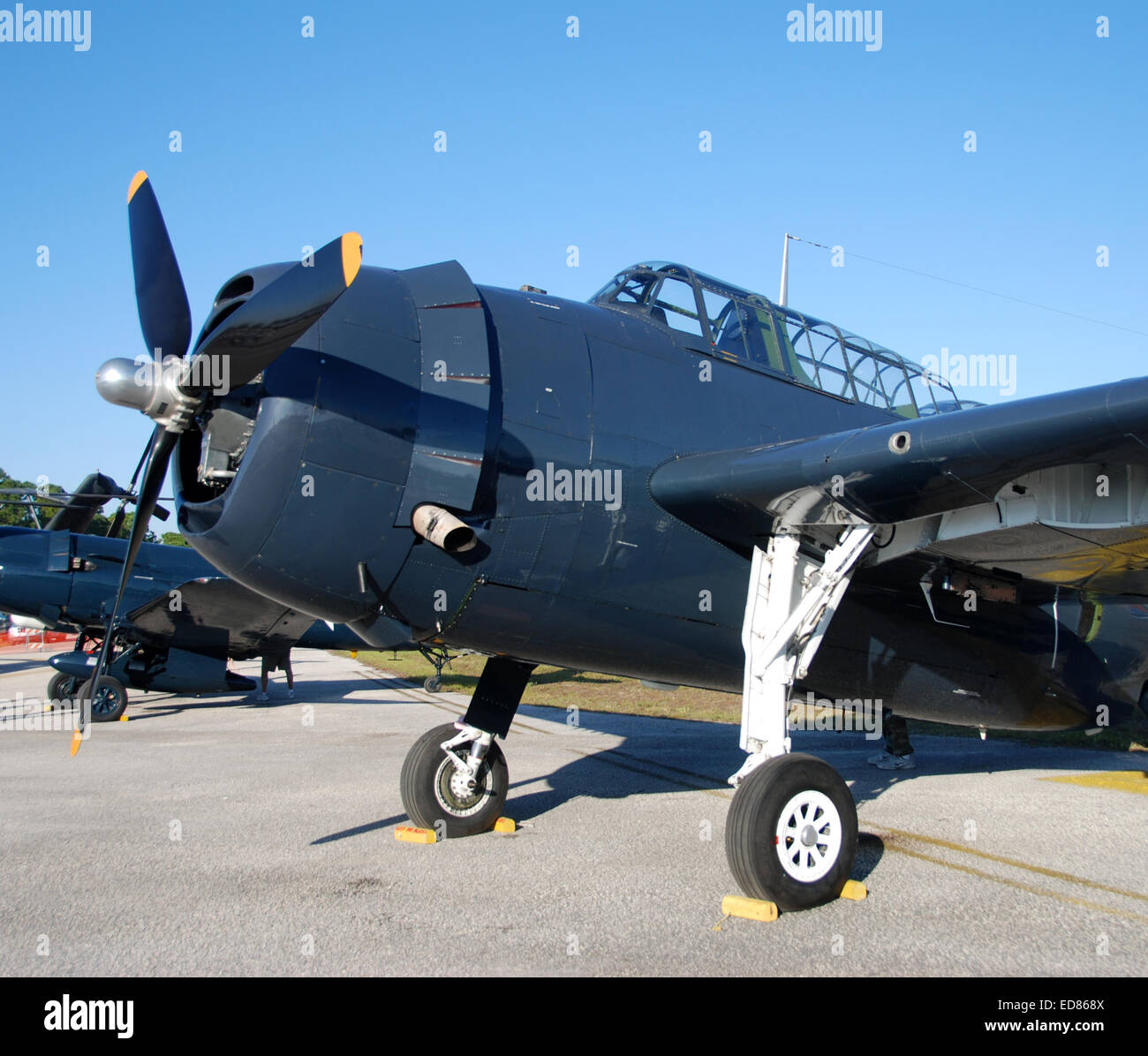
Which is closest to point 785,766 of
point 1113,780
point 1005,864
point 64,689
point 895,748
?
point 1005,864

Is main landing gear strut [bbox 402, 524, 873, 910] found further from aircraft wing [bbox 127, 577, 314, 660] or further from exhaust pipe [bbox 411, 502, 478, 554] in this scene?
aircraft wing [bbox 127, 577, 314, 660]

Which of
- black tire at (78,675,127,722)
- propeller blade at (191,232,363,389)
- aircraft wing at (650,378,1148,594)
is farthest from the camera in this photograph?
black tire at (78,675,127,722)

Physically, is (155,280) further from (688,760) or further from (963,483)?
(688,760)

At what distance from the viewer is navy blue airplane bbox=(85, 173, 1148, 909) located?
16.0 feet

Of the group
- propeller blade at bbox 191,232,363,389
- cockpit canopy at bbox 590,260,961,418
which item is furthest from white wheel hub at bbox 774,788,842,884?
propeller blade at bbox 191,232,363,389

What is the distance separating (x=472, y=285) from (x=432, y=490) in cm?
146

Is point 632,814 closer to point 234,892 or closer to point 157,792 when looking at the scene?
point 234,892

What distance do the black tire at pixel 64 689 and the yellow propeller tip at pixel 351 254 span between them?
1807cm

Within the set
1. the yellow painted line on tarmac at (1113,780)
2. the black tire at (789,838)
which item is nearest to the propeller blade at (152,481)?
the black tire at (789,838)

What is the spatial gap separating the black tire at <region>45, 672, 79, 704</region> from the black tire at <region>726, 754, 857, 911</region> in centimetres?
1833

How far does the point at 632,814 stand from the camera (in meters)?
7.95

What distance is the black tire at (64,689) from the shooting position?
1898cm

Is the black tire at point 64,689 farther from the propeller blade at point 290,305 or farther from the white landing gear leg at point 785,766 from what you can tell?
the white landing gear leg at point 785,766
